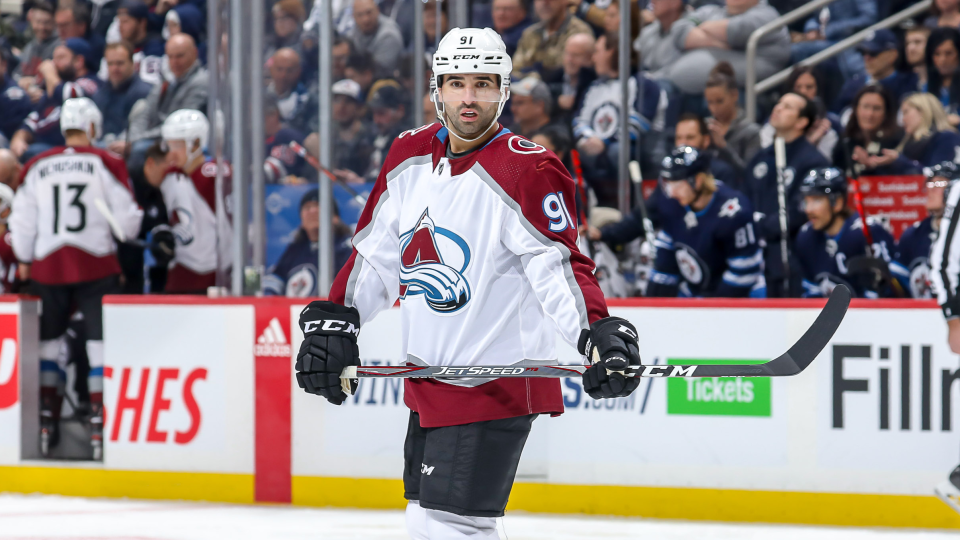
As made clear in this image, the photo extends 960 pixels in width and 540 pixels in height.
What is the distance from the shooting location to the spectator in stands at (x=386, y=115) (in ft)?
17.0

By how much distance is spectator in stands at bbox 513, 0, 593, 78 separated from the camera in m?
5.57

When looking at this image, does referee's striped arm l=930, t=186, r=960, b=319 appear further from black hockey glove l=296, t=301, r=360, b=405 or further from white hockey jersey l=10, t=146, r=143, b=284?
white hockey jersey l=10, t=146, r=143, b=284

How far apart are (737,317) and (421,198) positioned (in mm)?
2183

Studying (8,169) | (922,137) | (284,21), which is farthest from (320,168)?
(922,137)

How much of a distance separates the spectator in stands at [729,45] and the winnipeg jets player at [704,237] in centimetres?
79

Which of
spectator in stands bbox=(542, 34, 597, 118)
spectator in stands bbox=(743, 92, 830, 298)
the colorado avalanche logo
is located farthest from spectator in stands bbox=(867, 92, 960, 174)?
the colorado avalanche logo

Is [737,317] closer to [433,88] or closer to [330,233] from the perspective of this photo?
[330,233]

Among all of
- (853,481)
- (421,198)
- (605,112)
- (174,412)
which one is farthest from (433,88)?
(605,112)

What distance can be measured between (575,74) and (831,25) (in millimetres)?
1244

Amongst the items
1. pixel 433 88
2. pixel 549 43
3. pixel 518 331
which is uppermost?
pixel 549 43

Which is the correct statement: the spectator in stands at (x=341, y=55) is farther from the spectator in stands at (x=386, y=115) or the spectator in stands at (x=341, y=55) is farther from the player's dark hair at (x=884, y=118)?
the player's dark hair at (x=884, y=118)

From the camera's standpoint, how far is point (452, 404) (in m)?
2.19

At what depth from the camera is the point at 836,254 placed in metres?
4.67

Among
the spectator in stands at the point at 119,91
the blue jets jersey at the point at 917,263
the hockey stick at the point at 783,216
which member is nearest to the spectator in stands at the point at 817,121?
the hockey stick at the point at 783,216
